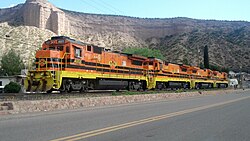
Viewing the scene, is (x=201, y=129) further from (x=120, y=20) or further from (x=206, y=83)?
(x=120, y=20)

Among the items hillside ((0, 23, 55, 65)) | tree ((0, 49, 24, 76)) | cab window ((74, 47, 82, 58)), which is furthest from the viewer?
hillside ((0, 23, 55, 65))

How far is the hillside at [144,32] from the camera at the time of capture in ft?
401

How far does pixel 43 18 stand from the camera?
5733 inches

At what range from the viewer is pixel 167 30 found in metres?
181

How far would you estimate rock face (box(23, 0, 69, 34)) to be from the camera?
14400 cm

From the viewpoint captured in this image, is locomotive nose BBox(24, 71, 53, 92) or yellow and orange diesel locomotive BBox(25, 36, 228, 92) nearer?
locomotive nose BBox(24, 71, 53, 92)

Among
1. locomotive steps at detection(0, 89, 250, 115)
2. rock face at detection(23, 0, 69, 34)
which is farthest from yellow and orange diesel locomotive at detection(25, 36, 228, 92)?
rock face at detection(23, 0, 69, 34)

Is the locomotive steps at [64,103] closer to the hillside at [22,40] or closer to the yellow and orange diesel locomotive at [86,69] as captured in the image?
the yellow and orange diesel locomotive at [86,69]

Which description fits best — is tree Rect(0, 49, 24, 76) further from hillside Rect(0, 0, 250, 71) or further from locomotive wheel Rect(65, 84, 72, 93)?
locomotive wheel Rect(65, 84, 72, 93)

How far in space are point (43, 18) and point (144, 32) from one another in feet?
197

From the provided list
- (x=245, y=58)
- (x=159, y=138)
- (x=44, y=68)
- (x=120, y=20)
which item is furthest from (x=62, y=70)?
(x=120, y=20)

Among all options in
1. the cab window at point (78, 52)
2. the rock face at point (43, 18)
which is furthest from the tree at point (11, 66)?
the rock face at point (43, 18)

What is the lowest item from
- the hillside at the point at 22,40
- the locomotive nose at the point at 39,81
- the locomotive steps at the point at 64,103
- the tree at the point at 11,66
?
the locomotive steps at the point at 64,103

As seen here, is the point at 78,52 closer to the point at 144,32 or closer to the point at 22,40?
the point at 22,40
